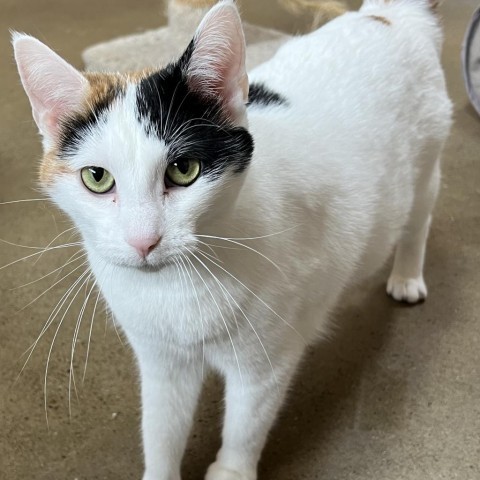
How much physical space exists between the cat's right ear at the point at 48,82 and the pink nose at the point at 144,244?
21cm

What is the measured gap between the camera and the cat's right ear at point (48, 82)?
2.72 feet

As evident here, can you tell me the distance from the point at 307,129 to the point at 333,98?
114 mm

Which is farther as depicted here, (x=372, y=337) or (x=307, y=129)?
(x=372, y=337)

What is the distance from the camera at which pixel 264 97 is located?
46.8 inches

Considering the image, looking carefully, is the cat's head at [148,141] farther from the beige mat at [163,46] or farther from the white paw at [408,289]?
the beige mat at [163,46]

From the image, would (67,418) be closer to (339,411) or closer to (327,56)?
(339,411)

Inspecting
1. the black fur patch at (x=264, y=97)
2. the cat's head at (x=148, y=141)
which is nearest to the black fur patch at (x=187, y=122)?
the cat's head at (x=148, y=141)

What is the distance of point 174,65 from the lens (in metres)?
0.85

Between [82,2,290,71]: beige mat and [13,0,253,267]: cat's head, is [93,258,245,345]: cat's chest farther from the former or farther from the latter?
[82,2,290,71]: beige mat

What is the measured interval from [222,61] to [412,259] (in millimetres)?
959

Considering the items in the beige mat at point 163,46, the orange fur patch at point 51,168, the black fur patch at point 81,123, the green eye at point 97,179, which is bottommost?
the beige mat at point 163,46

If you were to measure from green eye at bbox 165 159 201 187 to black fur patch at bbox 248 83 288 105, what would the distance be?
0.37m

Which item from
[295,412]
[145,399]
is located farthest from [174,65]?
[295,412]

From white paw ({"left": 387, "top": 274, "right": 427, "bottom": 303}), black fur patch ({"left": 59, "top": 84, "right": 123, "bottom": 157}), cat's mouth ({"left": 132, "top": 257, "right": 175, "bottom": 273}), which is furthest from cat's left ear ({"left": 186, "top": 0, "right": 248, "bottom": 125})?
white paw ({"left": 387, "top": 274, "right": 427, "bottom": 303})
